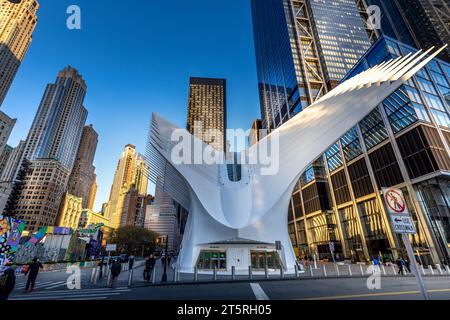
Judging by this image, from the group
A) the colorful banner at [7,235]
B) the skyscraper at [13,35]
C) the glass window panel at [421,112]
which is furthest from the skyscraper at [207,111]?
the glass window panel at [421,112]

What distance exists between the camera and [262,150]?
80.2 ft

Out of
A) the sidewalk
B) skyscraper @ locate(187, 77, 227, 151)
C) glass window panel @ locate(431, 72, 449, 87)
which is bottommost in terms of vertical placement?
the sidewalk

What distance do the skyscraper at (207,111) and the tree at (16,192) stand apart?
279 ft

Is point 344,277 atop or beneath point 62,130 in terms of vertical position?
beneath

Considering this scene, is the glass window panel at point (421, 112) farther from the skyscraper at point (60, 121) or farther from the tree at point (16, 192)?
the skyscraper at point (60, 121)

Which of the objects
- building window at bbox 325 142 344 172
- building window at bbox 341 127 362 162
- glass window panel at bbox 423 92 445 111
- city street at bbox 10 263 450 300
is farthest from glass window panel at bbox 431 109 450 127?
city street at bbox 10 263 450 300

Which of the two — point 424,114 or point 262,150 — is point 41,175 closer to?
point 262,150

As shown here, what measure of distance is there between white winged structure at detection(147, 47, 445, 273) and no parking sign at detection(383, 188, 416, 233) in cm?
1511

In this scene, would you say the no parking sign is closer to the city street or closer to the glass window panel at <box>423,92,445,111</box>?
the city street

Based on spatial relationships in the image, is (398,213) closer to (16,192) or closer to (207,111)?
(16,192)

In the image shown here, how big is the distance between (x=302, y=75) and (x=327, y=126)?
153 feet

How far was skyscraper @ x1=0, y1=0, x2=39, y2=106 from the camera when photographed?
99062 millimetres

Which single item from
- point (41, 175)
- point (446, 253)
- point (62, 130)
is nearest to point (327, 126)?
point (446, 253)

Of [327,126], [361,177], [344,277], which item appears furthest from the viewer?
[361,177]
